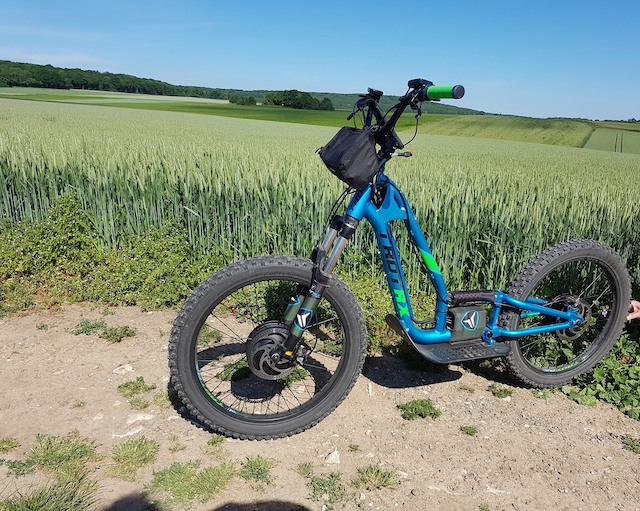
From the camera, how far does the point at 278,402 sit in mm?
3238

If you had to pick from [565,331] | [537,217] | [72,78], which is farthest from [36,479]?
[72,78]

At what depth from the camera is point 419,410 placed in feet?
10.4

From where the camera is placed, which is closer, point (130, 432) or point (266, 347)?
point (266, 347)

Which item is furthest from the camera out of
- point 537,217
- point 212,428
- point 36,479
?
point 537,217

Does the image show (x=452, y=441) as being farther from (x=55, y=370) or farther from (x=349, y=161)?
(x=55, y=370)

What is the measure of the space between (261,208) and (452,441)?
2.91 m

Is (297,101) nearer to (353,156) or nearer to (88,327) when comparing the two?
(88,327)

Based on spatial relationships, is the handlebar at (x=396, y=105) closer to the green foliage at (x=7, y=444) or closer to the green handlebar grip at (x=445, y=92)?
the green handlebar grip at (x=445, y=92)

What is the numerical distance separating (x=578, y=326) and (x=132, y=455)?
121 inches

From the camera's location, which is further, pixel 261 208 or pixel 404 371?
pixel 261 208

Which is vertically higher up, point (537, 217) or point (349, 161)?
point (349, 161)

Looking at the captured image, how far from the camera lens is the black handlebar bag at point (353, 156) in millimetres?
2453

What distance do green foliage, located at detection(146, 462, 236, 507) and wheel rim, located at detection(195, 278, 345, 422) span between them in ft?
1.10

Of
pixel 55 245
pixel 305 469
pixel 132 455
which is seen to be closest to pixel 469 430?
pixel 305 469
